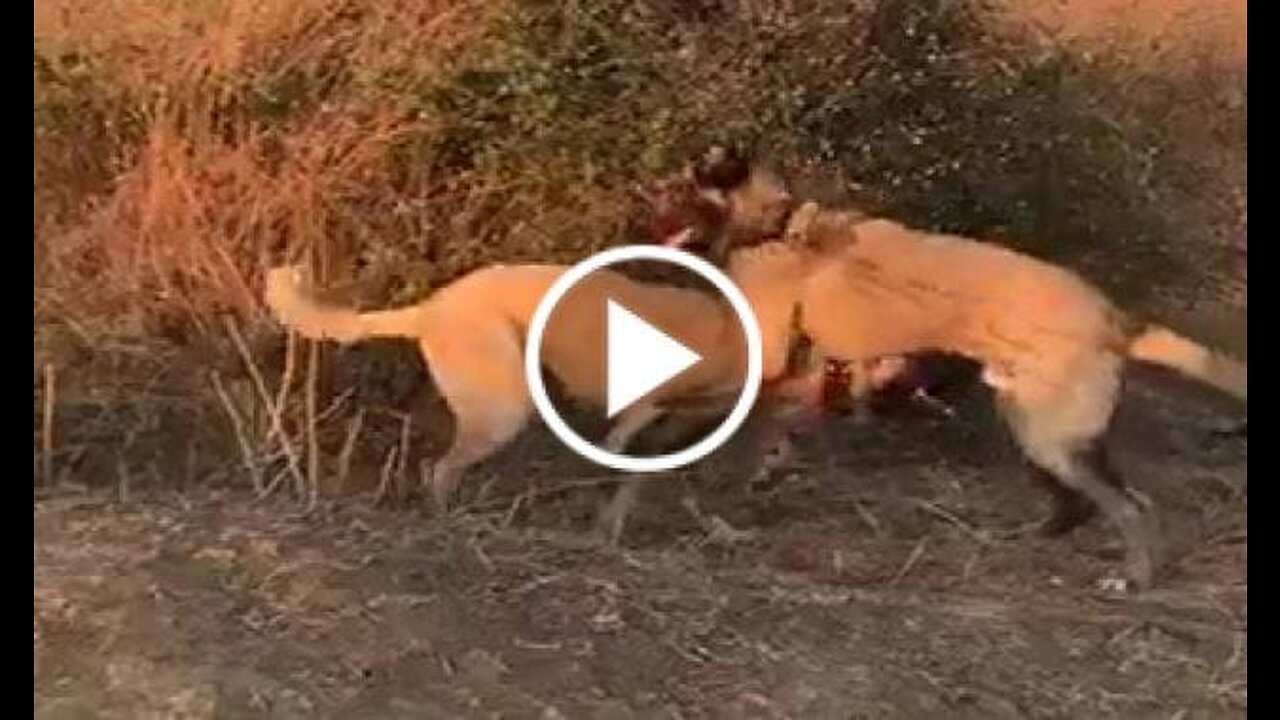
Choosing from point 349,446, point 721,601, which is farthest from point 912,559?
point 349,446

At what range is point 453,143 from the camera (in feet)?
1.93

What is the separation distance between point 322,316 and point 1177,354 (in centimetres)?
27

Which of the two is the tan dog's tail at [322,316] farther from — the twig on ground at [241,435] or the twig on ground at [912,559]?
the twig on ground at [912,559]

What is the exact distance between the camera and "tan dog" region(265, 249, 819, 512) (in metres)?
0.59

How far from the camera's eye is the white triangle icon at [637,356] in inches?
23.1

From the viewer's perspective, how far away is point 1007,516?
1.91 feet

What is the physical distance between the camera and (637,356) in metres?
0.59

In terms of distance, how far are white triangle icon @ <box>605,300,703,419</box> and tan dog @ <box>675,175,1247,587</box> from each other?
0.16 ft

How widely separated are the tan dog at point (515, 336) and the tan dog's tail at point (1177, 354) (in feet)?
0.36

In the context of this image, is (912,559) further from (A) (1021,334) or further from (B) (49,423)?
(B) (49,423)

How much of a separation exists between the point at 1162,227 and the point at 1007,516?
0.10m

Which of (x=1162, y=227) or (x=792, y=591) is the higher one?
(x=1162, y=227)

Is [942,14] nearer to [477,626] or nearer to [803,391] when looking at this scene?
[803,391]

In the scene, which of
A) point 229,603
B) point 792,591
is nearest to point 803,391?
point 792,591
